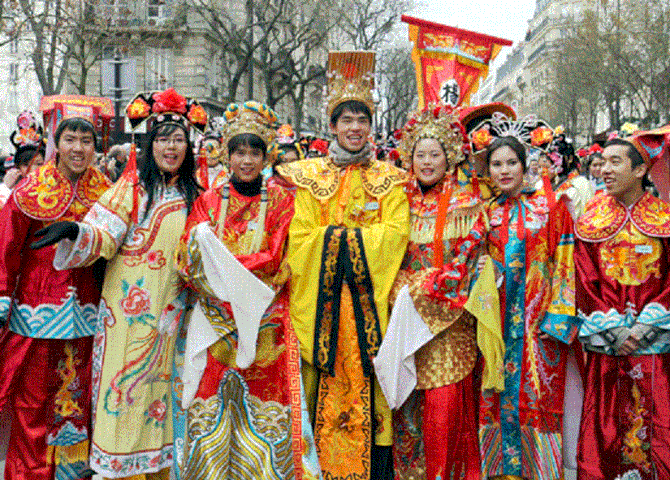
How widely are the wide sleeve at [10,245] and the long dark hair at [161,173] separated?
66cm

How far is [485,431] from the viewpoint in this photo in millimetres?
4078

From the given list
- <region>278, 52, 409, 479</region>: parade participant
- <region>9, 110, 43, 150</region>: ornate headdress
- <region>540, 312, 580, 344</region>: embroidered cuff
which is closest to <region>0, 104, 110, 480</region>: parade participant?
<region>9, 110, 43, 150</region>: ornate headdress

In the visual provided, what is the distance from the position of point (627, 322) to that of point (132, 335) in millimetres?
2677

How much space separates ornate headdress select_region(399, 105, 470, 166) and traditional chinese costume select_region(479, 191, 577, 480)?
1.48 ft

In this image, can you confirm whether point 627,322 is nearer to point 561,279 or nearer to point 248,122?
point 561,279

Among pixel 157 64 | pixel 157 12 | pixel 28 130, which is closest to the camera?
pixel 28 130

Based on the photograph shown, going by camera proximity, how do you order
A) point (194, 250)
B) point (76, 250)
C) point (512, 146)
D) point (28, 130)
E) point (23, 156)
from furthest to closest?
point (23, 156) → point (28, 130) → point (512, 146) → point (194, 250) → point (76, 250)

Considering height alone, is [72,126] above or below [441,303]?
above

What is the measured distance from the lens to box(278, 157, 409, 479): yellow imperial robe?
402 cm

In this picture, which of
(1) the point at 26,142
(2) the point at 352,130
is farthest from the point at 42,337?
(2) the point at 352,130

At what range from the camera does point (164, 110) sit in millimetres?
4086

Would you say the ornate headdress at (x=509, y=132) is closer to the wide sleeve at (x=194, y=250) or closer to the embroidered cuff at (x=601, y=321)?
the embroidered cuff at (x=601, y=321)

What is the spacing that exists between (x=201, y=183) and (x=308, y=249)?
83cm

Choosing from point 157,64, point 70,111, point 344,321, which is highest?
point 157,64
